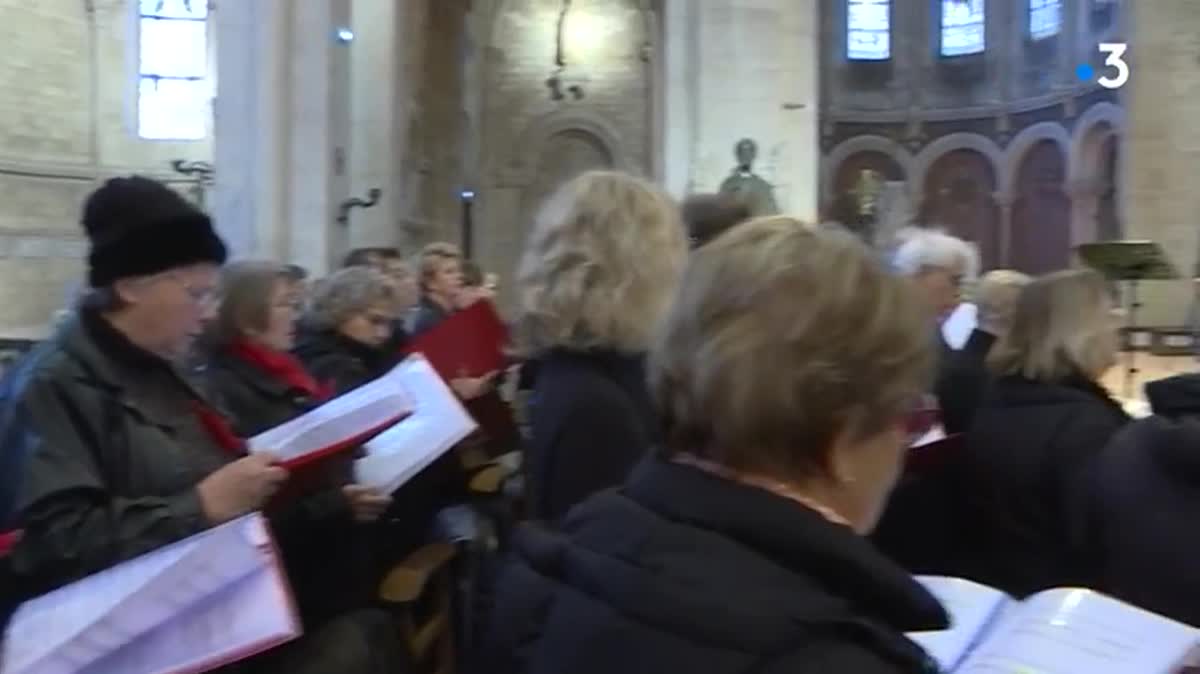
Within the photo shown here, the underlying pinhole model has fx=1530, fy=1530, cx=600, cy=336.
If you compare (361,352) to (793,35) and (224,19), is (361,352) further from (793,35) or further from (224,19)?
(793,35)

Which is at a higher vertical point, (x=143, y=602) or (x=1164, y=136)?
(x=1164, y=136)

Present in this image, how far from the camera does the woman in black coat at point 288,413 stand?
3139 millimetres

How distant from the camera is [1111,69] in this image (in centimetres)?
1925

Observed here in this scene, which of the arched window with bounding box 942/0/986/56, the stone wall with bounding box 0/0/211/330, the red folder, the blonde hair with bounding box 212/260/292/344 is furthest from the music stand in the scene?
the arched window with bounding box 942/0/986/56

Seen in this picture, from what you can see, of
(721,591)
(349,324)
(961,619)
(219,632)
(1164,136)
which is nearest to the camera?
(721,591)

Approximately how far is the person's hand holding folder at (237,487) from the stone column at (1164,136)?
487 inches

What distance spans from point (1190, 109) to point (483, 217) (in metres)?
9.45

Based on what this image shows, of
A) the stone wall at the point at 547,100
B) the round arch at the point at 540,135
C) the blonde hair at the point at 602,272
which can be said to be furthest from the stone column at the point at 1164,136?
the blonde hair at the point at 602,272

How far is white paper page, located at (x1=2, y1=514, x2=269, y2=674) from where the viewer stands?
2.24 meters

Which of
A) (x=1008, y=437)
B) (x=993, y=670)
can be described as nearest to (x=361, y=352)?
(x=1008, y=437)

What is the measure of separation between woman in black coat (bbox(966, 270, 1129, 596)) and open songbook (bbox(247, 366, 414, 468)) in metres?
1.35

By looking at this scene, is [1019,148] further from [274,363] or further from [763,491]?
[763,491]

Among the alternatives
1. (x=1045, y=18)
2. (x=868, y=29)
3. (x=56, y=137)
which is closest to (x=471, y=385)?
(x=56, y=137)

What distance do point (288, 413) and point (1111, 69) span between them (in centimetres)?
1735
